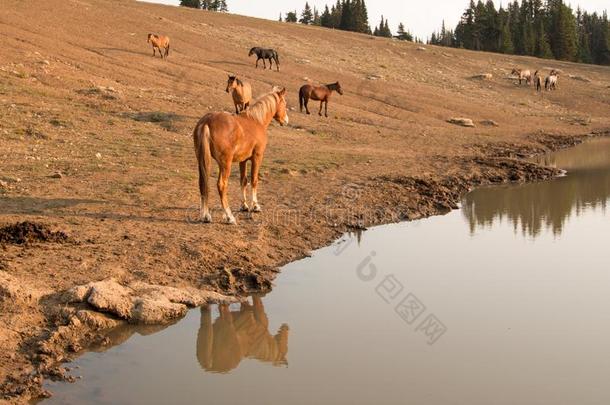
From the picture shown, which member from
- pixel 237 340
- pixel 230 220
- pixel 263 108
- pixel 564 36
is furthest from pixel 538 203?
pixel 564 36

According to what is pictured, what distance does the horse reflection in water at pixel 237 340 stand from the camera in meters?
7.74

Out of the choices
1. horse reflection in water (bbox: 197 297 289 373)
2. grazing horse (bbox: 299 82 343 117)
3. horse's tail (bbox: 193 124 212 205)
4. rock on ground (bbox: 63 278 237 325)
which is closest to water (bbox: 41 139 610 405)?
horse reflection in water (bbox: 197 297 289 373)

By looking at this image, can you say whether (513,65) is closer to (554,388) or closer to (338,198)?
(338,198)

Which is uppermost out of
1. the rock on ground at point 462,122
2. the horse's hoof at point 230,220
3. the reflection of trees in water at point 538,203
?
the rock on ground at point 462,122

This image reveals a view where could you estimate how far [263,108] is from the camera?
43.1 ft

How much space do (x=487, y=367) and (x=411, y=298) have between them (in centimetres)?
237

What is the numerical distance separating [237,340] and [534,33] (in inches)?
3247

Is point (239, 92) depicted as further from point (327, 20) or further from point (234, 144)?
point (327, 20)

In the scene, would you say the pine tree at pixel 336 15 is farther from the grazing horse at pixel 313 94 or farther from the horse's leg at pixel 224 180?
the horse's leg at pixel 224 180

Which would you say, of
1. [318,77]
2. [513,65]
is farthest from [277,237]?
[513,65]

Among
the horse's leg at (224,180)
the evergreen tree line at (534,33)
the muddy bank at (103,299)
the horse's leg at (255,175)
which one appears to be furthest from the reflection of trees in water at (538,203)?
the evergreen tree line at (534,33)

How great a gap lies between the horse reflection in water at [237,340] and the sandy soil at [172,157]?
0.75 metres

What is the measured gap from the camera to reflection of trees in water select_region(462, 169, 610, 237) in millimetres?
15102

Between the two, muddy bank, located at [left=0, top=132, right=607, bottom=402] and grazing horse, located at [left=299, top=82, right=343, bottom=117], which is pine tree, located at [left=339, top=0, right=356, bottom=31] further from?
muddy bank, located at [left=0, top=132, right=607, bottom=402]
